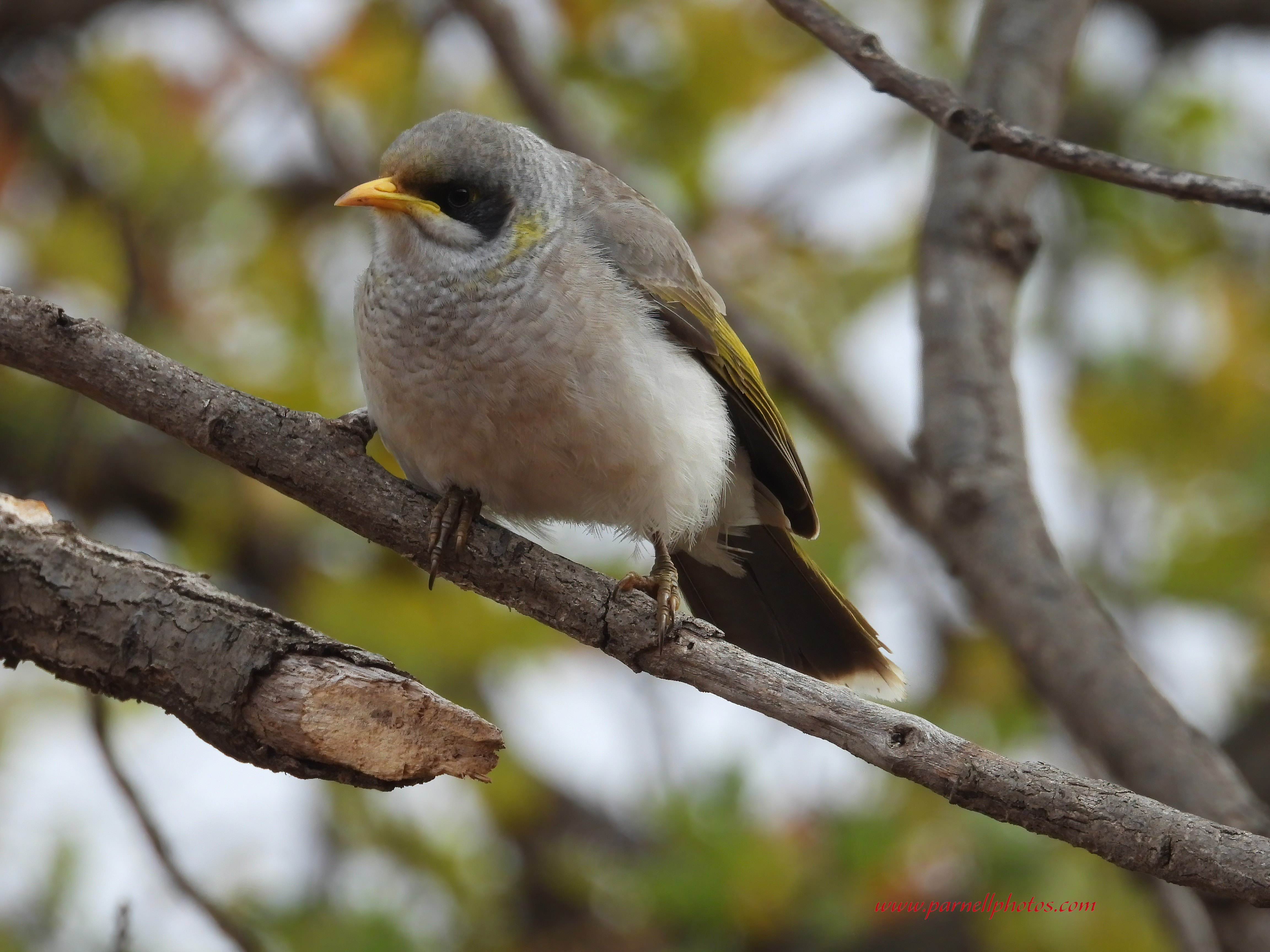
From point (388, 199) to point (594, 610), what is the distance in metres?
1.27

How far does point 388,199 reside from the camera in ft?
11.1

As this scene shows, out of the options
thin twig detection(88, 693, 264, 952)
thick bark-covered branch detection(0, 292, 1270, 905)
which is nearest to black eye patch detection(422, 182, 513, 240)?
thick bark-covered branch detection(0, 292, 1270, 905)

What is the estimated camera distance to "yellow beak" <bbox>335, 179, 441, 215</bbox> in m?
3.32

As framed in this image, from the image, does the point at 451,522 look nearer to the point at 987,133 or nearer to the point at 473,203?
the point at 473,203

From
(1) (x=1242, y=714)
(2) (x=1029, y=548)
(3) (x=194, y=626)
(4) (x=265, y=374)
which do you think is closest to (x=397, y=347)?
(3) (x=194, y=626)

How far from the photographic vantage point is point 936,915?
5129 millimetres

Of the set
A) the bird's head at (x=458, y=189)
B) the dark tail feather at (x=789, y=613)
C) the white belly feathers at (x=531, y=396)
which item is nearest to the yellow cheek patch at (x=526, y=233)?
the bird's head at (x=458, y=189)

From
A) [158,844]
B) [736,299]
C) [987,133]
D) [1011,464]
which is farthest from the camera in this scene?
[736,299]

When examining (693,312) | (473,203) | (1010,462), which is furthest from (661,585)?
(1010,462)

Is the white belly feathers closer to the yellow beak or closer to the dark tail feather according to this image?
the yellow beak

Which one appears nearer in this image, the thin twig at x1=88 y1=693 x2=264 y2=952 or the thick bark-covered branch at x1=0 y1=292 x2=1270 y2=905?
the thick bark-covered branch at x1=0 y1=292 x2=1270 y2=905

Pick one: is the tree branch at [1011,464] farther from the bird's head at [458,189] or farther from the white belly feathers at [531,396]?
the bird's head at [458,189]

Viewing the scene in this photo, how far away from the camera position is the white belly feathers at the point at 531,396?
128 inches

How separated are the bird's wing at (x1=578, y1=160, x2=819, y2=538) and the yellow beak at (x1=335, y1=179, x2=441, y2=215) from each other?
48 cm
